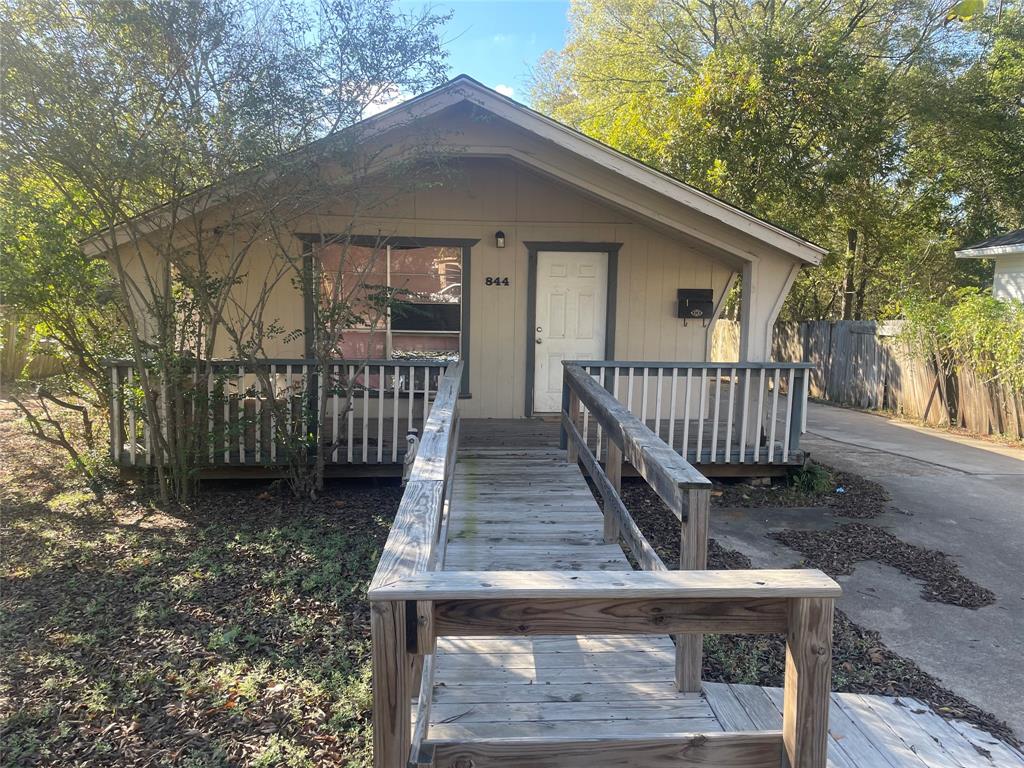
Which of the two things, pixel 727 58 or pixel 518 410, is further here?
pixel 727 58

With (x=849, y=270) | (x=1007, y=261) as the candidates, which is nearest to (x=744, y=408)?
(x=1007, y=261)

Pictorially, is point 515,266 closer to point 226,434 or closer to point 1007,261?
point 226,434

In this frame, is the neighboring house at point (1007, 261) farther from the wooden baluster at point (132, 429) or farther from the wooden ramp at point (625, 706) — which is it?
the wooden baluster at point (132, 429)

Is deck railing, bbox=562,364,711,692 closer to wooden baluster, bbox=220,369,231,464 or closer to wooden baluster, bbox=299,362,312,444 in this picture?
wooden baluster, bbox=299,362,312,444

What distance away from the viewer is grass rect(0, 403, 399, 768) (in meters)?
2.69

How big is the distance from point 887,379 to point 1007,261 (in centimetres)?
337

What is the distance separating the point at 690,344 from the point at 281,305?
5104mm

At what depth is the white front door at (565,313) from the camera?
8.41 m

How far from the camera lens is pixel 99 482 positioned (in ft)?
20.1

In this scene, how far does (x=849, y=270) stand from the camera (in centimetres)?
2100

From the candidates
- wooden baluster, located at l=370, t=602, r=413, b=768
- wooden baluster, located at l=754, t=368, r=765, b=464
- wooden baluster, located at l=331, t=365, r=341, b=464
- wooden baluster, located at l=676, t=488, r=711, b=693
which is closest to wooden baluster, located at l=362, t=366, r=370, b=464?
wooden baluster, located at l=331, t=365, r=341, b=464

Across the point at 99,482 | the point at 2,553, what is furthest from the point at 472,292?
the point at 2,553

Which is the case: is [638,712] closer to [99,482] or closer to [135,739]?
[135,739]

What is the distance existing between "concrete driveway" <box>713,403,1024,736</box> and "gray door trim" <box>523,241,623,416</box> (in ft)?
10.2
